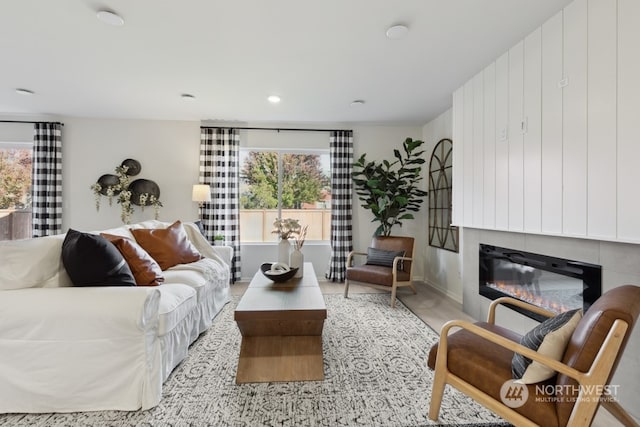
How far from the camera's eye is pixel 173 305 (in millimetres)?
1978

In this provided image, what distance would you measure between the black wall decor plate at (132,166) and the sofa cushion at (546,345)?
501 cm

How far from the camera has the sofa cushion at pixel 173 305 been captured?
1837mm

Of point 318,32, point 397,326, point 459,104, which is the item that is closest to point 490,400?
point 397,326

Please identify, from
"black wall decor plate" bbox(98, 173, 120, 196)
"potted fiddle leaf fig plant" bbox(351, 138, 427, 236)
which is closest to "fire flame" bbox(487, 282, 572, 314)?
"potted fiddle leaf fig plant" bbox(351, 138, 427, 236)

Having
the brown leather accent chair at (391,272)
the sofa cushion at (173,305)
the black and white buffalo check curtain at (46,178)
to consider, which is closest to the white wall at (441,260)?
the brown leather accent chair at (391,272)

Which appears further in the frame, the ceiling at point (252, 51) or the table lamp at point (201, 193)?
the table lamp at point (201, 193)

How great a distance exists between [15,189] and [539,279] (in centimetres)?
658

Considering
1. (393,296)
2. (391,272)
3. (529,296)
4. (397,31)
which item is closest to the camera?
(397,31)

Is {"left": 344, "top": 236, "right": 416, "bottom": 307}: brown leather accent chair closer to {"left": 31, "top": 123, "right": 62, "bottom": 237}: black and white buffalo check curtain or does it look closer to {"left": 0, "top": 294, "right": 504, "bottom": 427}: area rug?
{"left": 0, "top": 294, "right": 504, "bottom": 427}: area rug

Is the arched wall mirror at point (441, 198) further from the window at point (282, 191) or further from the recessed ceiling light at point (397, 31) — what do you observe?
the recessed ceiling light at point (397, 31)

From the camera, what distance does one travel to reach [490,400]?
136 centimetres

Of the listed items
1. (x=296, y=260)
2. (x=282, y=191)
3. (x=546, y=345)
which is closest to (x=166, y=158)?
(x=282, y=191)

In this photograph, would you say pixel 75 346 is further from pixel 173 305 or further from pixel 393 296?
pixel 393 296

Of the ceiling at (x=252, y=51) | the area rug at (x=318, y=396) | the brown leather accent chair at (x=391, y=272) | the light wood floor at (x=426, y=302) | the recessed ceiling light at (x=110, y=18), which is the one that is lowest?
the area rug at (x=318, y=396)
